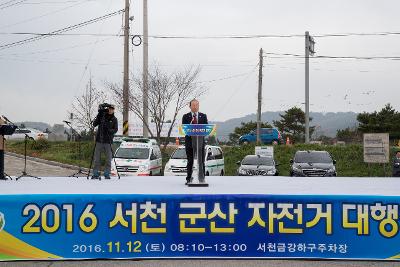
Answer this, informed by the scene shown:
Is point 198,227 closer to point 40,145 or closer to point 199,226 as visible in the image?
point 199,226

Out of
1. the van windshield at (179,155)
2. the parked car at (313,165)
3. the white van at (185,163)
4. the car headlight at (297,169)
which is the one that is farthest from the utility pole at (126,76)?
the car headlight at (297,169)

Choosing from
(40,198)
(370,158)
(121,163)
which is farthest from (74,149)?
(40,198)

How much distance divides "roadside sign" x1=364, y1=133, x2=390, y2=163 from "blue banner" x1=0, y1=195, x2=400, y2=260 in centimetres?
1735

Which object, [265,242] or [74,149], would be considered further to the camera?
[74,149]

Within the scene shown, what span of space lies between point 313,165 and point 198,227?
15.0 meters

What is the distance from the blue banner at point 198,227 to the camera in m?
6.88

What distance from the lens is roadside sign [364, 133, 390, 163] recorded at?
23.2 meters

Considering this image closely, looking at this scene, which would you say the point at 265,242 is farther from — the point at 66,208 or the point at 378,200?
the point at 66,208

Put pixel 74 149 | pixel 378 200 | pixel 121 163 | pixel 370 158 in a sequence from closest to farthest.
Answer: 1. pixel 378 200
2. pixel 121 163
3. pixel 370 158
4. pixel 74 149

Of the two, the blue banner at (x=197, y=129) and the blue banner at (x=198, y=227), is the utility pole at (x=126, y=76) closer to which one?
the blue banner at (x=197, y=129)

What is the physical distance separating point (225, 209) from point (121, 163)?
49.1ft

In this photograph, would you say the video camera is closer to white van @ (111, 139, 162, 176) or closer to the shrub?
white van @ (111, 139, 162, 176)

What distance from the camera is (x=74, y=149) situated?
3812 centimetres

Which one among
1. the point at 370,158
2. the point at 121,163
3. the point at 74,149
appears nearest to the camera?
the point at 121,163
